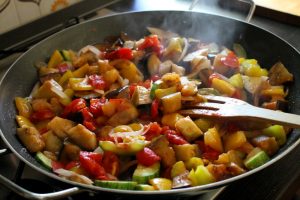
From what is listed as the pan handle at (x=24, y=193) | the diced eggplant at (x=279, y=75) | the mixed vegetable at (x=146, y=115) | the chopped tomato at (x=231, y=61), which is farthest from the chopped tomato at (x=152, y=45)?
the pan handle at (x=24, y=193)

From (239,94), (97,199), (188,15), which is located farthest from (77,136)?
(188,15)

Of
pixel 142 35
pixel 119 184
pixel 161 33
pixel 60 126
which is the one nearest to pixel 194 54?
pixel 161 33

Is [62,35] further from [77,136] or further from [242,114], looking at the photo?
[242,114]

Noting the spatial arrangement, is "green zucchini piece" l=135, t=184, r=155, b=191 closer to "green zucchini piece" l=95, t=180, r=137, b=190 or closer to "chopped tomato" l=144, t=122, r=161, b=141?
"green zucchini piece" l=95, t=180, r=137, b=190

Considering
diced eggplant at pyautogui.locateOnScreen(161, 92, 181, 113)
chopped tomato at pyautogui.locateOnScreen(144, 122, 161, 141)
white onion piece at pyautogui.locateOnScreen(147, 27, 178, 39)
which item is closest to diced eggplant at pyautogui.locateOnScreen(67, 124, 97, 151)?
chopped tomato at pyautogui.locateOnScreen(144, 122, 161, 141)

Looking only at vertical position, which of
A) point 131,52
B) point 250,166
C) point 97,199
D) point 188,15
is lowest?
point 97,199
